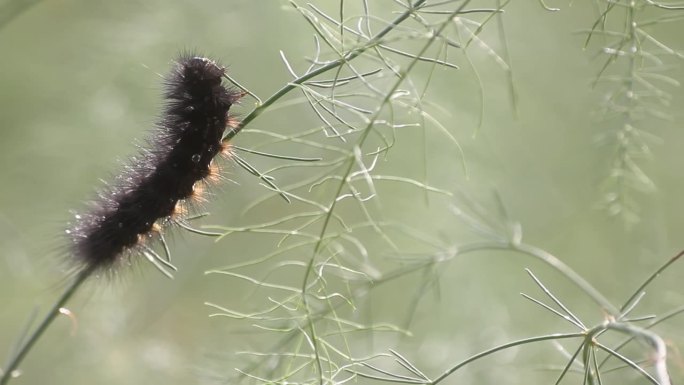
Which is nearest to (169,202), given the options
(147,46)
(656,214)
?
(147,46)

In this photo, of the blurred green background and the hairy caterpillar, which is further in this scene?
the blurred green background

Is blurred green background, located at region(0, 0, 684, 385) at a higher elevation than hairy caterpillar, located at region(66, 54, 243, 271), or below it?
higher

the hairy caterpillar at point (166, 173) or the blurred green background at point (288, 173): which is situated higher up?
the blurred green background at point (288, 173)

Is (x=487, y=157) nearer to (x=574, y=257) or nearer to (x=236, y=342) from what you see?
(x=574, y=257)

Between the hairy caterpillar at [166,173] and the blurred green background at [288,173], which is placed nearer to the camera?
the hairy caterpillar at [166,173]
